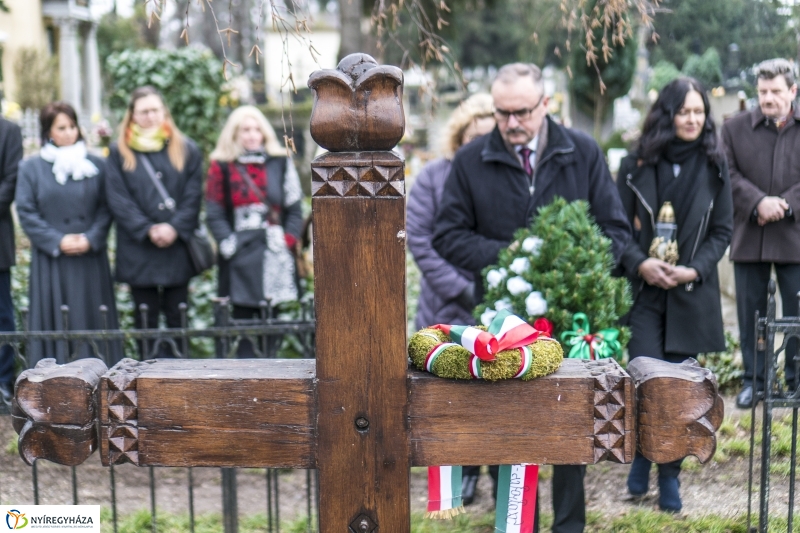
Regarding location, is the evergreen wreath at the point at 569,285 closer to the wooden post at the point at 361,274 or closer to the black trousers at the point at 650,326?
the black trousers at the point at 650,326

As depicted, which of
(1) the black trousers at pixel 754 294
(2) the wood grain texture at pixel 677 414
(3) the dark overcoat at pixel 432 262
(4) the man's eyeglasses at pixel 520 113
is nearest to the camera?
(2) the wood grain texture at pixel 677 414

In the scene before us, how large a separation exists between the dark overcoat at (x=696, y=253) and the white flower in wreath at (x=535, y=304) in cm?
118

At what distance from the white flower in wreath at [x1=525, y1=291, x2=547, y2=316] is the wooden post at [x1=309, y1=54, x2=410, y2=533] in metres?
1.47

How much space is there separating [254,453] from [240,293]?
145 inches

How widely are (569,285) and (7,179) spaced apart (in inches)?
155

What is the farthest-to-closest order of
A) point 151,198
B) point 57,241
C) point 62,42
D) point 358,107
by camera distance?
point 62,42 → point 151,198 → point 57,241 → point 358,107

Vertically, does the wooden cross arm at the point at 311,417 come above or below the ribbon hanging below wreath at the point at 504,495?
above

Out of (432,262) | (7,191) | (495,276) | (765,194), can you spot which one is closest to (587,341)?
(495,276)

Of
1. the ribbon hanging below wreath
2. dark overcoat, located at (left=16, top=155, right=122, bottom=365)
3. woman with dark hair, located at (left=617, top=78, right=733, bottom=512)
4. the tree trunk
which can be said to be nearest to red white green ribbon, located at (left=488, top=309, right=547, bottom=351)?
the ribbon hanging below wreath

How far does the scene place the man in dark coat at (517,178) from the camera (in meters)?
3.71

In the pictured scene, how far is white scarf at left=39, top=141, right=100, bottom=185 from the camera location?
5.41 m

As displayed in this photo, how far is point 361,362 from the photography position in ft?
5.79

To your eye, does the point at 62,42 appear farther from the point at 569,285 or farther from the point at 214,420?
the point at 214,420

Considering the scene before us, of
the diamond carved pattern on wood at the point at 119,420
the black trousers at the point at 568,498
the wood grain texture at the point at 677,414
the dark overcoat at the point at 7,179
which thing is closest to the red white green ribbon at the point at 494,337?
the wood grain texture at the point at 677,414
